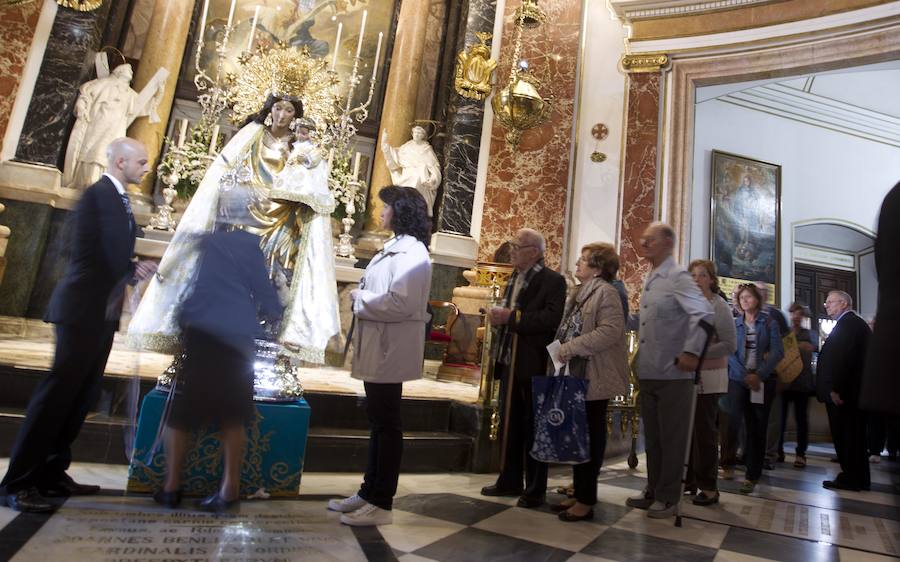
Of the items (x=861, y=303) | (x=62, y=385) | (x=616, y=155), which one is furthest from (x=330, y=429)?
(x=861, y=303)

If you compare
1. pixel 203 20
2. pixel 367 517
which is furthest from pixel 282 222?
pixel 203 20

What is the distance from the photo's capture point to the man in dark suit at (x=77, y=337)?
7.64 feet

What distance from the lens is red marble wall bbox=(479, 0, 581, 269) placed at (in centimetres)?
751

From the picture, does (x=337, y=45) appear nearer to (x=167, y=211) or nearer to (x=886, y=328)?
(x=167, y=211)

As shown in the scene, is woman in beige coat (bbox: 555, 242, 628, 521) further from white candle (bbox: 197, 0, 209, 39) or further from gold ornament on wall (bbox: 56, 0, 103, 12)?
gold ornament on wall (bbox: 56, 0, 103, 12)

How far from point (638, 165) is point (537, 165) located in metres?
1.29

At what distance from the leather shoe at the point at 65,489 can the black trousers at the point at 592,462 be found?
230cm

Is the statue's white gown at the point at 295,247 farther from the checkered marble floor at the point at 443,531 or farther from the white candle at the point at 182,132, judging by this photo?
the white candle at the point at 182,132

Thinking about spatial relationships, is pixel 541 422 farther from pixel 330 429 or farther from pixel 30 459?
pixel 30 459

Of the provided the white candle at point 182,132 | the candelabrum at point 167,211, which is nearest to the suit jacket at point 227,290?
the candelabrum at point 167,211

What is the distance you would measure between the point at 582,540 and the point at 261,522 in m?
1.42

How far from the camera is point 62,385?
7.77ft

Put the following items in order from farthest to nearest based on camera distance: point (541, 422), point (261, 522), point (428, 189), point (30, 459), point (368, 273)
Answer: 1. point (428, 189)
2. point (541, 422)
3. point (368, 273)
4. point (261, 522)
5. point (30, 459)

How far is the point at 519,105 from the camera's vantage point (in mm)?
7195
